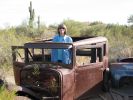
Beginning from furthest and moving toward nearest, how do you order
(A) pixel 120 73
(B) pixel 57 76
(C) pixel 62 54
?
1. (A) pixel 120 73
2. (C) pixel 62 54
3. (B) pixel 57 76

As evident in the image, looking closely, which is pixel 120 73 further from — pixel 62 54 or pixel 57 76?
pixel 57 76

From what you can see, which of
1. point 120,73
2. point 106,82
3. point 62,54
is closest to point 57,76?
point 62,54

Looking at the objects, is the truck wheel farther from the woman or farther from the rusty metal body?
the woman

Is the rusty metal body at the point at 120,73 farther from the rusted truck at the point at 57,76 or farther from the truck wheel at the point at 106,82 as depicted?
the rusted truck at the point at 57,76

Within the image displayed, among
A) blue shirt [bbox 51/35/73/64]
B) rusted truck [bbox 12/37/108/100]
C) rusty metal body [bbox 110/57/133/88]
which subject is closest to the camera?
rusted truck [bbox 12/37/108/100]

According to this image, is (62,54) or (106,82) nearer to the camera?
(62,54)

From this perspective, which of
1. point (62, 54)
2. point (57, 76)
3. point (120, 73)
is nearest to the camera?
point (57, 76)

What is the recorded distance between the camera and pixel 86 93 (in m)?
10.4

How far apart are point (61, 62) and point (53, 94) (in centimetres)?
82

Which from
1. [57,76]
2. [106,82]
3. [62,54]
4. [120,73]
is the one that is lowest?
[106,82]

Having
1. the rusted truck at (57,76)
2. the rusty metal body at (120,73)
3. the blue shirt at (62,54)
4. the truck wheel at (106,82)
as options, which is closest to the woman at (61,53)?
the blue shirt at (62,54)

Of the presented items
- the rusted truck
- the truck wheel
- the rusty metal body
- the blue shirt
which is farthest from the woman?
the rusty metal body

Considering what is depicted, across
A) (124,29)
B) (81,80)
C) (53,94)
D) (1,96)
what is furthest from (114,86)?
(124,29)

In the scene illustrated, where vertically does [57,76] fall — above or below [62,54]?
below
